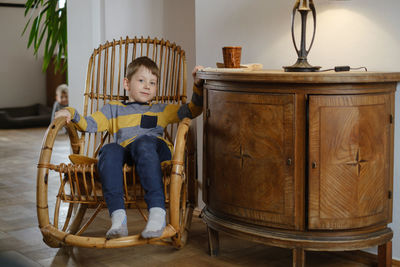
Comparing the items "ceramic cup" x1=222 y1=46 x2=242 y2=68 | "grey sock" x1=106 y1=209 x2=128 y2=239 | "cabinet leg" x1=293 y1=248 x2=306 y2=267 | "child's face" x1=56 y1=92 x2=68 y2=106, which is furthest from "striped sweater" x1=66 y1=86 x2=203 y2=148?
"child's face" x1=56 y1=92 x2=68 y2=106

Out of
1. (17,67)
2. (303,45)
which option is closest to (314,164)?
(303,45)

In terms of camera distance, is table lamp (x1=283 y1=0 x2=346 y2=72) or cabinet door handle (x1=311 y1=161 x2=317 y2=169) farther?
table lamp (x1=283 y1=0 x2=346 y2=72)

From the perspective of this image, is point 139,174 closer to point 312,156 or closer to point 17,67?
point 312,156

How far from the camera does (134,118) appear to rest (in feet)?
8.14

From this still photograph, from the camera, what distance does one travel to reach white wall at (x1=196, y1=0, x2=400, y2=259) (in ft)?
7.07

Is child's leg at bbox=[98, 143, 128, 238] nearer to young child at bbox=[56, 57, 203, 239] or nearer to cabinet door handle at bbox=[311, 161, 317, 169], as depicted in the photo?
young child at bbox=[56, 57, 203, 239]

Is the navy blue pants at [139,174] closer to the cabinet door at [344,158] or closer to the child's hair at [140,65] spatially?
the child's hair at [140,65]

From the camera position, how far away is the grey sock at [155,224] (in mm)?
2061

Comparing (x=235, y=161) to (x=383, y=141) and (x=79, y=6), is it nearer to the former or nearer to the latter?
(x=383, y=141)

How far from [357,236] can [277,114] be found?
508 millimetres

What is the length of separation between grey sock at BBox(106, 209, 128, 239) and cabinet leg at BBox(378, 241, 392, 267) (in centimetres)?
95

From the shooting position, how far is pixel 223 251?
2.43 m

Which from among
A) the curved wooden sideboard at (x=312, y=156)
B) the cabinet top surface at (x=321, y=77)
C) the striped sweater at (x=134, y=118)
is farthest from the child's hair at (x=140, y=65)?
the cabinet top surface at (x=321, y=77)

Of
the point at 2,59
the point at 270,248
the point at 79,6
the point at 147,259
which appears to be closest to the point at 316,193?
the point at 270,248
